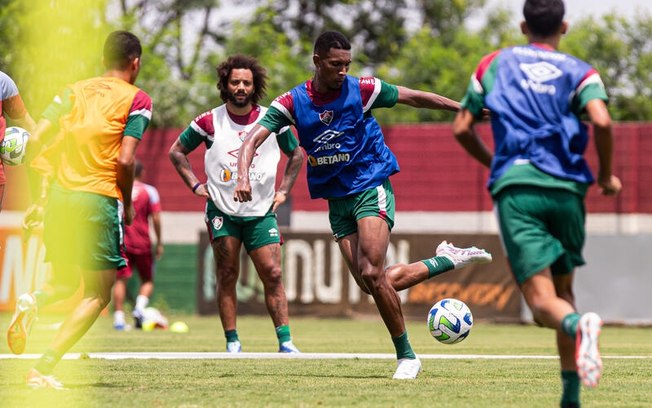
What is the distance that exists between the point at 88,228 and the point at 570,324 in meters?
3.00

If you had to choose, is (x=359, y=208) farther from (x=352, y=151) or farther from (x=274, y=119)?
(x=274, y=119)

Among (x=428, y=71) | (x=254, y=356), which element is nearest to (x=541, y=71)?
(x=254, y=356)

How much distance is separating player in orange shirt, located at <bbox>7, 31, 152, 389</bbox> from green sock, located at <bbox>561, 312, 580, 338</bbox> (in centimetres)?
275

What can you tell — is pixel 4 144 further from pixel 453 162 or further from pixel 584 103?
pixel 453 162

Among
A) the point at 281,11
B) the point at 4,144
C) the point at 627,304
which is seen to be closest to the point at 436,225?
the point at 627,304

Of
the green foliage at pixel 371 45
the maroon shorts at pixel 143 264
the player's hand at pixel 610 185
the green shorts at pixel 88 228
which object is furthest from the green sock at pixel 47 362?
the green foliage at pixel 371 45

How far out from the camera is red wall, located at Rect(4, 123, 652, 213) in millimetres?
24359

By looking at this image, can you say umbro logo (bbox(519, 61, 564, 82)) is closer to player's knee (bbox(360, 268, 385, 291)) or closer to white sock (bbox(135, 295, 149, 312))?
player's knee (bbox(360, 268, 385, 291))

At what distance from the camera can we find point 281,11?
156 feet

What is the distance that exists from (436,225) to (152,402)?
19302 millimetres

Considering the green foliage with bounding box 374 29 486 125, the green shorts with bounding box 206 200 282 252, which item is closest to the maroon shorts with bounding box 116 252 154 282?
the green shorts with bounding box 206 200 282 252

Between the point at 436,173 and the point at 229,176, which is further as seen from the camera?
the point at 436,173

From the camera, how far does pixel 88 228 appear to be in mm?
7387

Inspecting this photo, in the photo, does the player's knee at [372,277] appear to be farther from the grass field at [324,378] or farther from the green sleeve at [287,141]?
the green sleeve at [287,141]
